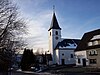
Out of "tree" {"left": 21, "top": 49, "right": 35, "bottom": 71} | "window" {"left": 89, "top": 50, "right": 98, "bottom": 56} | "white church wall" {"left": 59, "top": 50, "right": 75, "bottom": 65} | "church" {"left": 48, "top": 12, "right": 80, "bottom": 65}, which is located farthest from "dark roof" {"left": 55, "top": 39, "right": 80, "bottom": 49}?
"window" {"left": 89, "top": 50, "right": 98, "bottom": 56}

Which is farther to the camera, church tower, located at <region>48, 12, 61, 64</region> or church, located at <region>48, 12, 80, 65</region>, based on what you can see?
church tower, located at <region>48, 12, 61, 64</region>

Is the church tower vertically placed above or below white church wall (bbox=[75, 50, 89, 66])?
above

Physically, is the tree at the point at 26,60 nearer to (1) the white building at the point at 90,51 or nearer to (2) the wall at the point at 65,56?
(1) the white building at the point at 90,51

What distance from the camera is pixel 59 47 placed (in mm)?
65438

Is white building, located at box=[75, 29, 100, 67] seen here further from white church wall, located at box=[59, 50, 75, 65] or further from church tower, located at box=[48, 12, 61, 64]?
church tower, located at box=[48, 12, 61, 64]

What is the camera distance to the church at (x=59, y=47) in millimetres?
65625

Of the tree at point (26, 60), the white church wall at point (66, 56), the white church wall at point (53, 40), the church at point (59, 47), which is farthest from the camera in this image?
the white church wall at point (53, 40)

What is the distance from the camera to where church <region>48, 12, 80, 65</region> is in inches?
2584

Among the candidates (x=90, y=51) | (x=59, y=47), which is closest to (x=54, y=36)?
(x=59, y=47)

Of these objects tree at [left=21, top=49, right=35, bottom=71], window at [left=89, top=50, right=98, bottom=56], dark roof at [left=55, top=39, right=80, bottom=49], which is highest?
dark roof at [left=55, top=39, right=80, bottom=49]

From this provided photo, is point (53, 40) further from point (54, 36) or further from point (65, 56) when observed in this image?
point (65, 56)

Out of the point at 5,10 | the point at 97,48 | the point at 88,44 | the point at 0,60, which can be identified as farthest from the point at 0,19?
the point at 88,44

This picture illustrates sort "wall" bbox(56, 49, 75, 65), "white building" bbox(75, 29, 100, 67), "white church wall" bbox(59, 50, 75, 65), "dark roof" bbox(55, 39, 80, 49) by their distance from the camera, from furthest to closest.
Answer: "dark roof" bbox(55, 39, 80, 49) < "white church wall" bbox(59, 50, 75, 65) < "wall" bbox(56, 49, 75, 65) < "white building" bbox(75, 29, 100, 67)

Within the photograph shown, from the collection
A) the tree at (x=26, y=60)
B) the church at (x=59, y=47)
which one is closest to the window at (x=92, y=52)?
the tree at (x=26, y=60)
